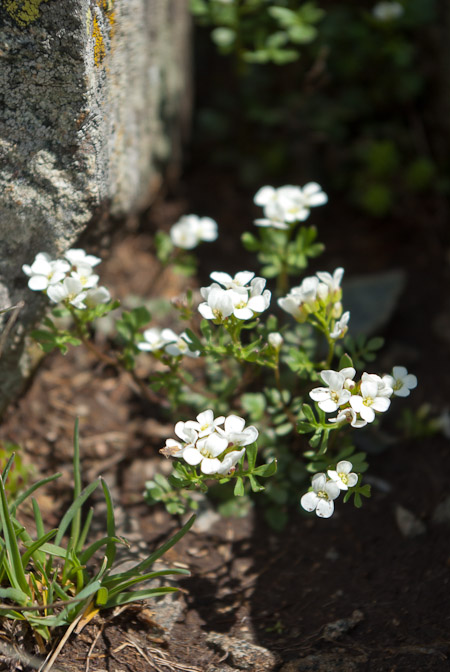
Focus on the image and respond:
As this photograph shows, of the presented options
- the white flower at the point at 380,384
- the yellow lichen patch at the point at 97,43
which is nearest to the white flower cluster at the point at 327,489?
the white flower at the point at 380,384

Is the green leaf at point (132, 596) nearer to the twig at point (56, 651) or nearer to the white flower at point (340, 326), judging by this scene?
the twig at point (56, 651)

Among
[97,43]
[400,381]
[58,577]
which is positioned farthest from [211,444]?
[97,43]

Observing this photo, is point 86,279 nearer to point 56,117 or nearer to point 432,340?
point 56,117

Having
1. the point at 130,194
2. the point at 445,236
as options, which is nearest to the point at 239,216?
the point at 130,194

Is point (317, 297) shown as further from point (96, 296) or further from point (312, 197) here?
point (96, 296)

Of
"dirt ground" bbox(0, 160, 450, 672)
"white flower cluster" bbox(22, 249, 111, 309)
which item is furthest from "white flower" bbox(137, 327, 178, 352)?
"dirt ground" bbox(0, 160, 450, 672)
